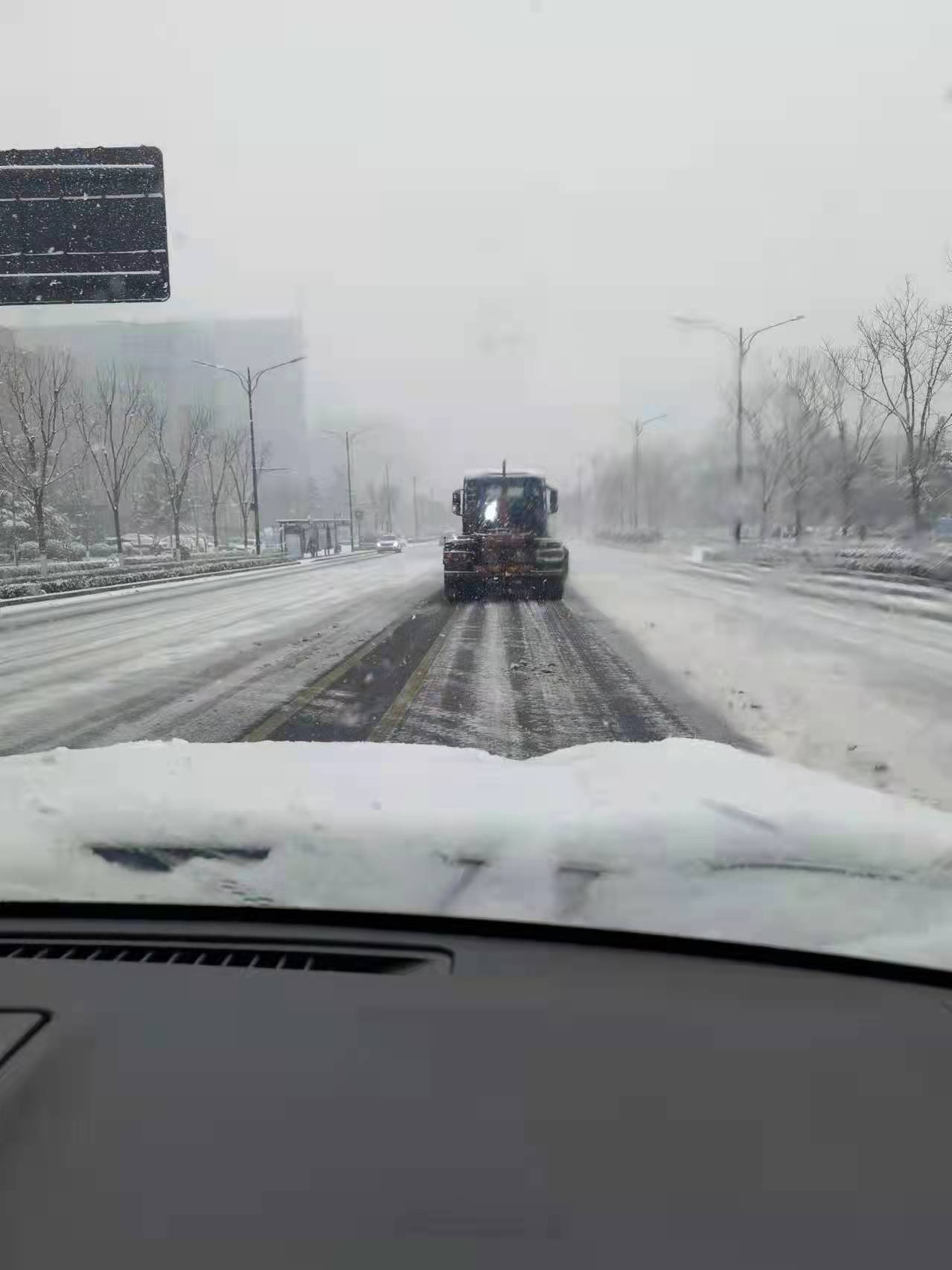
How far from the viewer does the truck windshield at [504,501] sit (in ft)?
67.0

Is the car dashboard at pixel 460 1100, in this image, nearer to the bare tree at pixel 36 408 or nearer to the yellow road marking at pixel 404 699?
the yellow road marking at pixel 404 699

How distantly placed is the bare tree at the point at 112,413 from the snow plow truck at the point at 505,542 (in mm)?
23825

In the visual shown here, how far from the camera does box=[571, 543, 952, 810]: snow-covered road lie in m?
6.30

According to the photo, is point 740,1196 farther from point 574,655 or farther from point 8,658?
point 8,658

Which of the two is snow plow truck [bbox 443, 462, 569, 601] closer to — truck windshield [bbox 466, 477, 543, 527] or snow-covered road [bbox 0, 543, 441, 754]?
truck windshield [bbox 466, 477, 543, 527]

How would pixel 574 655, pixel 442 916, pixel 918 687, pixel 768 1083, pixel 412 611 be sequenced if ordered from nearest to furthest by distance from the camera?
pixel 768 1083 → pixel 442 916 → pixel 918 687 → pixel 574 655 → pixel 412 611

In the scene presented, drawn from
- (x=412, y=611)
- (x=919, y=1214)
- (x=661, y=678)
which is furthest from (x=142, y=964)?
(x=412, y=611)

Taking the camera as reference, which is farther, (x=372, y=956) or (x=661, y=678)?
(x=661, y=678)

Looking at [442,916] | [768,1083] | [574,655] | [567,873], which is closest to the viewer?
[768,1083]

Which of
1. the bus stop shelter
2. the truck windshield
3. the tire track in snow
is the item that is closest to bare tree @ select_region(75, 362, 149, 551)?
the bus stop shelter

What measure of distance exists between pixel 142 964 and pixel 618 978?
1.18 m

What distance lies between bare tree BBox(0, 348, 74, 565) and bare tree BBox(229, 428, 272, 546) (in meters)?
14.9

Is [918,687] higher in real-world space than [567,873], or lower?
lower

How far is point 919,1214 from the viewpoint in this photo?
4.75 ft
